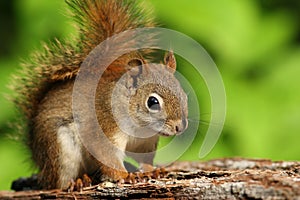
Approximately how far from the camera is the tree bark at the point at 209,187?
1.59 m

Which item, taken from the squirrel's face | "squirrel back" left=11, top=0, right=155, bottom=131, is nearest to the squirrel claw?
the squirrel's face

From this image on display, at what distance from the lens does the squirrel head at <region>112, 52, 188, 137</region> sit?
1990 mm

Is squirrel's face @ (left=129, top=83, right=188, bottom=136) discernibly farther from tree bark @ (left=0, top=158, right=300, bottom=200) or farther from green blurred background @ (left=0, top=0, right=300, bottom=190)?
green blurred background @ (left=0, top=0, right=300, bottom=190)

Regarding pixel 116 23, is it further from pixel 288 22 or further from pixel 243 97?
pixel 288 22

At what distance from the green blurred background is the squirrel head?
52 centimetres

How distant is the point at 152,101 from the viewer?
204 cm

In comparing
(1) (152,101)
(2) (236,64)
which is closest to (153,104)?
(1) (152,101)

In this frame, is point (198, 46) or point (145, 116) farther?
point (198, 46)

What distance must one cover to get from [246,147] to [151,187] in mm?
990

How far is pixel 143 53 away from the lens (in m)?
2.21

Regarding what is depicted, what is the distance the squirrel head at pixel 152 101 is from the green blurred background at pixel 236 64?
0.52m

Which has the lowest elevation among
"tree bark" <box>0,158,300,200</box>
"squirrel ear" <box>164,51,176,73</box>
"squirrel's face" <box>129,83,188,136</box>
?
"tree bark" <box>0,158,300,200</box>

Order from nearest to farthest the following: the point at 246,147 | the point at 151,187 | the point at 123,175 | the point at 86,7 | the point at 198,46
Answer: the point at 151,187 < the point at 123,175 < the point at 86,7 < the point at 246,147 < the point at 198,46

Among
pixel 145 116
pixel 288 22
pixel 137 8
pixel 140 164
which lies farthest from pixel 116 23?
pixel 288 22
